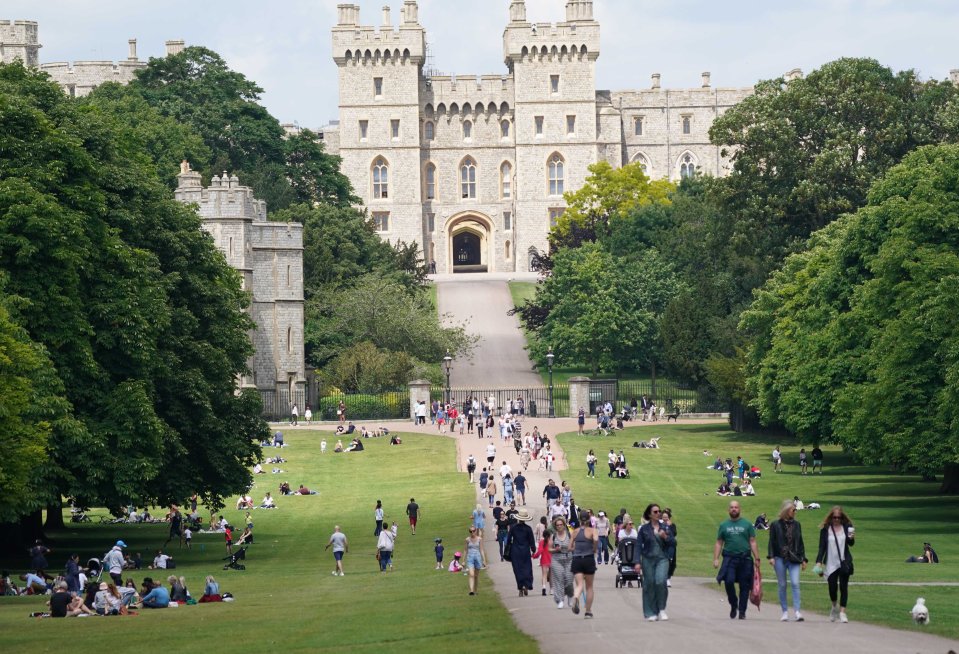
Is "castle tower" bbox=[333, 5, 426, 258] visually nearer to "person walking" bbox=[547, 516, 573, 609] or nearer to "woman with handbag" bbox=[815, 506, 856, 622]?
"person walking" bbox=[547, 516, 573, 609]

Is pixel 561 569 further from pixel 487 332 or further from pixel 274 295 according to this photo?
pixel 487 332

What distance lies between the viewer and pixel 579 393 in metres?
70.1

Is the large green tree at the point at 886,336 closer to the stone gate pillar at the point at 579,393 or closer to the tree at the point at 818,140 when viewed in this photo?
the tree at the point at 818,140

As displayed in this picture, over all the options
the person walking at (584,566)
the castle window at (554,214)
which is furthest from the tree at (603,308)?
the person walking at (584,566)

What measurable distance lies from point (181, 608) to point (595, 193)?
78.3m

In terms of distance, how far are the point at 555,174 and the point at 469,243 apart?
32.1 feet

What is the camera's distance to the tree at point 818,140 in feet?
218

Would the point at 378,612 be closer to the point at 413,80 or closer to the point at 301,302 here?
the point at 301,302

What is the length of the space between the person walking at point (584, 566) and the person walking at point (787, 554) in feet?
7.18

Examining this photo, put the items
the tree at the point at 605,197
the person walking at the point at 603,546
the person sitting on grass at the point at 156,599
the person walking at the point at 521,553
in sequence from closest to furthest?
1. the person walking at the point at 521,553
2. the person sitting on grass at the point at 156,599
3. the person walking at the point at 603,546
4. the tree at the point at 605,197

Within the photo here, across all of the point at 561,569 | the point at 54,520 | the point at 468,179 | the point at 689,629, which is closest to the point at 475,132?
the point at 468,179

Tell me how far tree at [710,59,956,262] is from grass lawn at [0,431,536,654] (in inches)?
765

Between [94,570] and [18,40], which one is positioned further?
[18,40]

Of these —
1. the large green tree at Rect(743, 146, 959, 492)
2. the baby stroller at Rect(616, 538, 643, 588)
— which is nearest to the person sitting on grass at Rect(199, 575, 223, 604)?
the baby stroller at Rect(616, 538, 643, 588)
